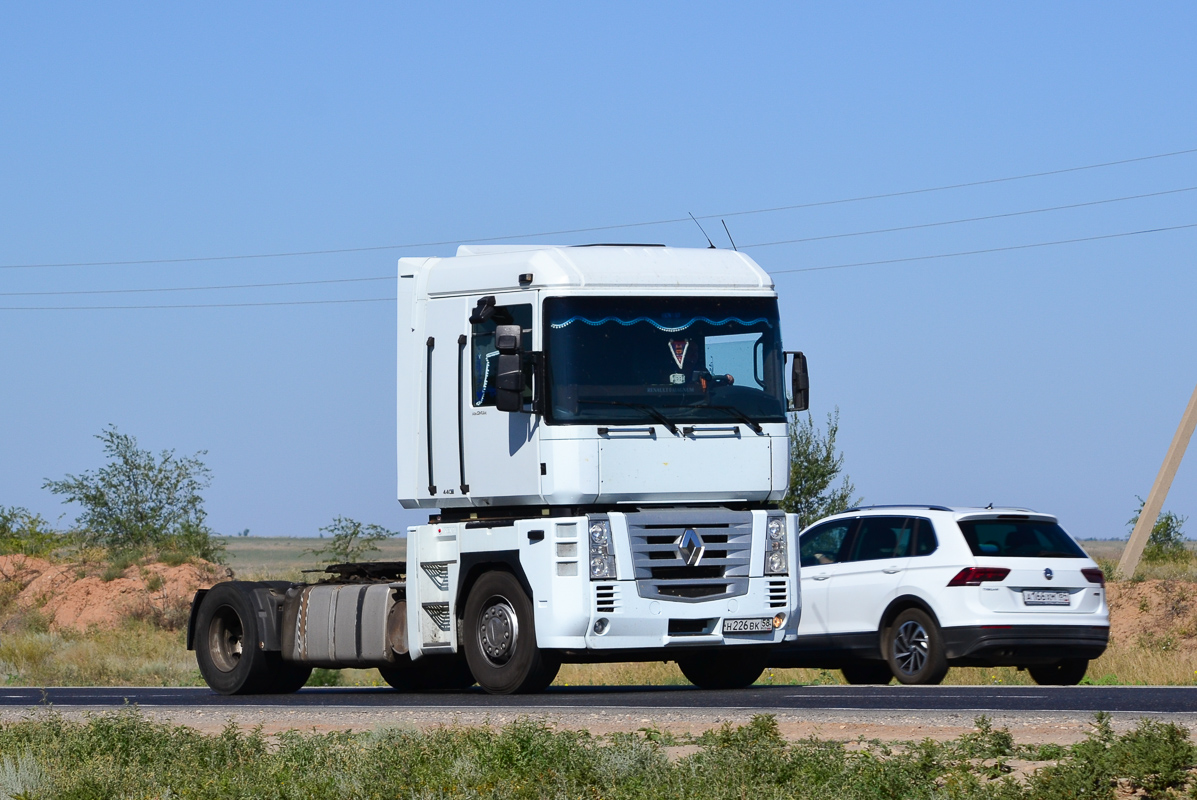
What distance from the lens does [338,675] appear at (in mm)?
28172

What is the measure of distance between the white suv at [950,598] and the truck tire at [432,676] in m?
3.31

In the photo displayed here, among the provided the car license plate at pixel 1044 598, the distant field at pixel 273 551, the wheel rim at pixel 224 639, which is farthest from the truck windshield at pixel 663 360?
the distant field at pixel 273 551

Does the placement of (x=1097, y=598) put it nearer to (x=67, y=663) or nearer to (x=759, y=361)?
(x=759, y=361)

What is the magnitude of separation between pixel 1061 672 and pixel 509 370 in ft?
23.4

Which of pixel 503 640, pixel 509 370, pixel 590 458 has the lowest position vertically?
pixel 503 640

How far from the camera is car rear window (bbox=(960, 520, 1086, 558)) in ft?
58.4

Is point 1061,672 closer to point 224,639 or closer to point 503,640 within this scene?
point 503,640

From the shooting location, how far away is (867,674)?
64.3ft

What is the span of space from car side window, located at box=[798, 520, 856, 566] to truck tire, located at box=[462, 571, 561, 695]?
4.19 meters

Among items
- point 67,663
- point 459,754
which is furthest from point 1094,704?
point 67,663

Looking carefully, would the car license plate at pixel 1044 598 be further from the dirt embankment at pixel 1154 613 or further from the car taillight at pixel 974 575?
the dirt embankment at pixel 1154 613

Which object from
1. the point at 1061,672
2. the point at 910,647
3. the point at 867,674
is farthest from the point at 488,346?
the point at 1061,672

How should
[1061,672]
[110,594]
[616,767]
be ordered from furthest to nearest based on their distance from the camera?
[110,594]
[1061,672]
[616,767]

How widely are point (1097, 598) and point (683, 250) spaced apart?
5.55 meters
